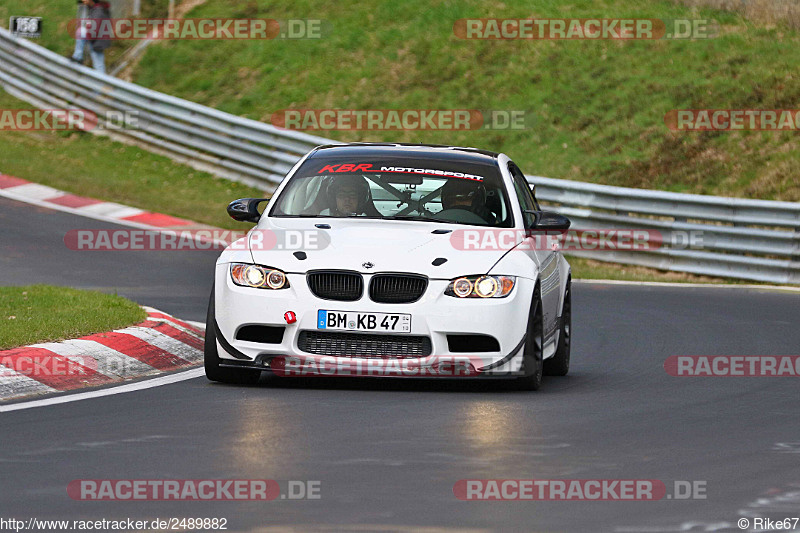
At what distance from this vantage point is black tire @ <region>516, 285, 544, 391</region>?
362 inches

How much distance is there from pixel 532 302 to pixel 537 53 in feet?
61.4

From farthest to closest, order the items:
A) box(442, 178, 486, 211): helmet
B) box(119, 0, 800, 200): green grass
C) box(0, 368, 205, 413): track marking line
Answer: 1. box(119, 0, 800, 200): green grass
2. box(442, 178, 486, 211): helmet
3. box(0, 368, 205, 413): track marking line

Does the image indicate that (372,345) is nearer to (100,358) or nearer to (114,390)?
(114,390)

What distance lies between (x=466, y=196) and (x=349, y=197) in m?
0.75

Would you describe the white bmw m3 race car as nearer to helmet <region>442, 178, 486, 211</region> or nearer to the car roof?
helmet <region>442, 178, 486, 211</region>

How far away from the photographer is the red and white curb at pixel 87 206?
20453 mm

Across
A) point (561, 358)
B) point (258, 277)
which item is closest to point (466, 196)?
point (561, 358)

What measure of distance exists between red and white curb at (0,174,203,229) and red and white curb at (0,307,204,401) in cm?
943

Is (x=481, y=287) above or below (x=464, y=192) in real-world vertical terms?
below

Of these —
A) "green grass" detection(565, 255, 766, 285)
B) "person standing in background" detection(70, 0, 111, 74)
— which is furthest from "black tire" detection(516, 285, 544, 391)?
"person standing in background" detection(70, 0, 111, 74)

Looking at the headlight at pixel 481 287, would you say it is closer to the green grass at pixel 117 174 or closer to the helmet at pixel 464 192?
the helmet at pixel 464 192

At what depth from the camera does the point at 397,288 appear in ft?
29.7

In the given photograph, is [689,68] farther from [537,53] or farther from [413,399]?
[413,399]

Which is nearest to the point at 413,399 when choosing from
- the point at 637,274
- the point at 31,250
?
the point at 31,250
